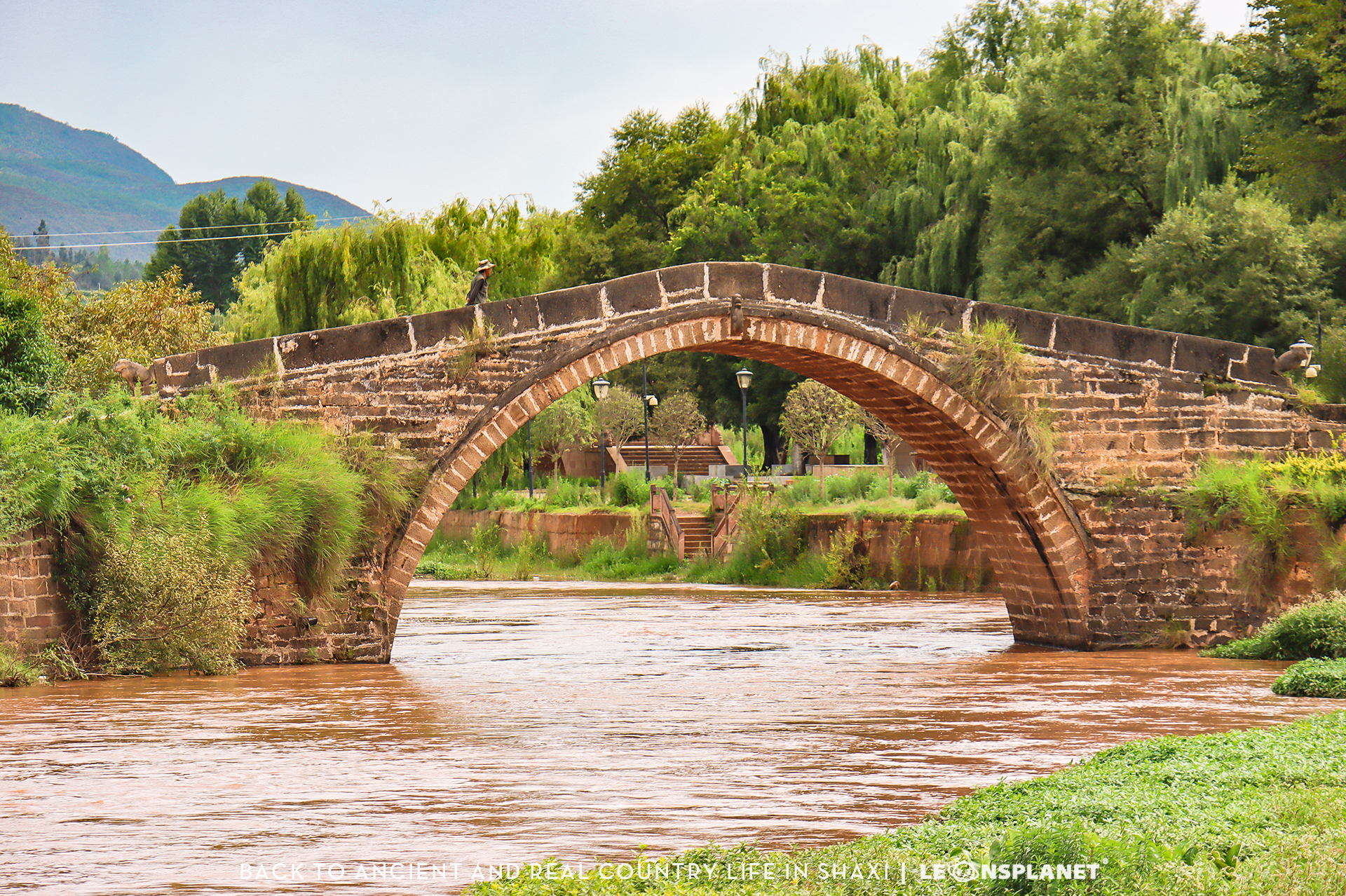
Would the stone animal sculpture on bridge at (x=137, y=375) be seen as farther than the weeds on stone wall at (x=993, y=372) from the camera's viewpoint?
No

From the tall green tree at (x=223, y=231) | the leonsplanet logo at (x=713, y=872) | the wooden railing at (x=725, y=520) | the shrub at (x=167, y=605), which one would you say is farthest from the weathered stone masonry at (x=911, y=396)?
the tall green tree at (x=223, y=231)

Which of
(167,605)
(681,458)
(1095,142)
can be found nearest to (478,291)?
(167,605)

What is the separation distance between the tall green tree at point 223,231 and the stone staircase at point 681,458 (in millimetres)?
27435

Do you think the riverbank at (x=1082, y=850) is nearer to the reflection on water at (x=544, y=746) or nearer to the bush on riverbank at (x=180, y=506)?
the reflection on water at (x=544, y=746)

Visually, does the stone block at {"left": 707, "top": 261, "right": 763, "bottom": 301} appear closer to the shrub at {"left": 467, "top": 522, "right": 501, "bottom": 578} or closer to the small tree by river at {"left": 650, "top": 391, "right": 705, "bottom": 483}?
the shrub at {"left": 467, "top": 522, "right": 501, "bottom": 578}

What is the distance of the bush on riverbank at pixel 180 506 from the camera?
9992 mm

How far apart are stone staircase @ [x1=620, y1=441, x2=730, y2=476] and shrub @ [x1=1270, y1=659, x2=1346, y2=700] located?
3095 cm

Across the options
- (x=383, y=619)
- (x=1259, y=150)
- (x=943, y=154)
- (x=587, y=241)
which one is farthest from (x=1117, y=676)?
(x=587, y=241)

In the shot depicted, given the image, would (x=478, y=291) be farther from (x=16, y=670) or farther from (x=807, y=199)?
(x=807, y=199)

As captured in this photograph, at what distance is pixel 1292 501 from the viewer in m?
12.7

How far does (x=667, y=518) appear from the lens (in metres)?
26.9

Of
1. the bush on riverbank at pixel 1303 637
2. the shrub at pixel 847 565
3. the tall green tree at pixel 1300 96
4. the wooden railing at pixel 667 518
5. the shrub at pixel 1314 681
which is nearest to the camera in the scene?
the shrub at pixel 1314 681

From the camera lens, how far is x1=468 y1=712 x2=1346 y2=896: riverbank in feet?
12.4

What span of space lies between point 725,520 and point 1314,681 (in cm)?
1748
